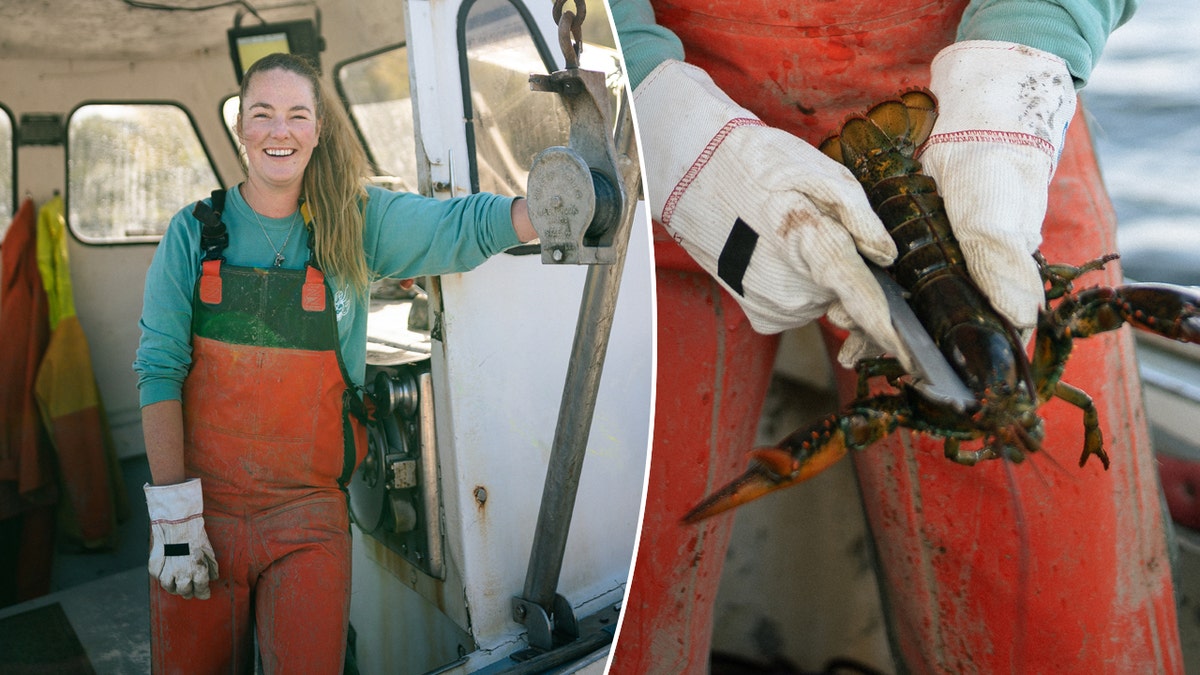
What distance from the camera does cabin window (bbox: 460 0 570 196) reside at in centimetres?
101

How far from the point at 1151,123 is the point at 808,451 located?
2971 millimetres

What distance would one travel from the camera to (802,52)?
164cm

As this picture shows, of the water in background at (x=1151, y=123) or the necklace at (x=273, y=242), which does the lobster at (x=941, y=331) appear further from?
the water in background at (x=1151, y=123)

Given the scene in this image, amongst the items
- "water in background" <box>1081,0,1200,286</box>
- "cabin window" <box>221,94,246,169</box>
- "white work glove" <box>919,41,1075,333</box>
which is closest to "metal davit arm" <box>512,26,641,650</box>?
"cabin window" <box>221,94,246,169</box>

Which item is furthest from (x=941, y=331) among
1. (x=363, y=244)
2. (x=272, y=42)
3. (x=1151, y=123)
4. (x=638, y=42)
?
(x=1151, y=123)

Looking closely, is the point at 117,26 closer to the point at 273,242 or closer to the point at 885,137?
the point at 273,242

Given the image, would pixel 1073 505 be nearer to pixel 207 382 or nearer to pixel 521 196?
pixel 521 196

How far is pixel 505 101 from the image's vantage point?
3.57 feet

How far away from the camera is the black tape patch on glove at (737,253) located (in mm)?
1366

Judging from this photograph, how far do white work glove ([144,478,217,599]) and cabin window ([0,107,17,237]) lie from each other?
0.27 meters

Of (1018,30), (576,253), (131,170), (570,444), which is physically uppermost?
(1018,30)

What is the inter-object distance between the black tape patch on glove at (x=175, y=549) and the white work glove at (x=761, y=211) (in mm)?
827

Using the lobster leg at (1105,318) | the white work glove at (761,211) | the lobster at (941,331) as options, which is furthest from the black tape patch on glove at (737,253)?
the lobster leg at (1105,318)

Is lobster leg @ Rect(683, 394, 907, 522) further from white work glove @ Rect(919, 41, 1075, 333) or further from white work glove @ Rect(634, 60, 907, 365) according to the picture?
white work glove @ Rect(919, 41, 1075, 333)
